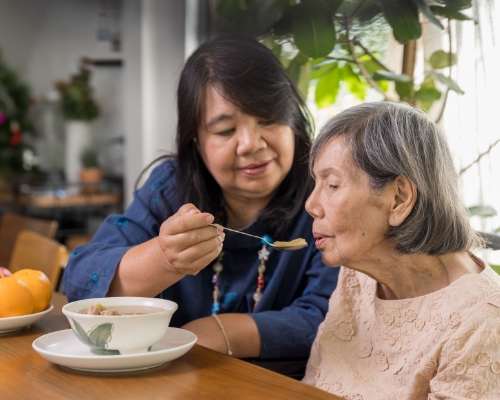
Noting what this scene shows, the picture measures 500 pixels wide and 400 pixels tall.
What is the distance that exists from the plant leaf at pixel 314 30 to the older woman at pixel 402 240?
17.8 inches

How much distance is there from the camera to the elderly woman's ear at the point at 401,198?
1114mm

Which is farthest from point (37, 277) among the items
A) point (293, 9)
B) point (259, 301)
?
point (293, 9)

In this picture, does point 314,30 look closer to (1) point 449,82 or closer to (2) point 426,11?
(2) point 426,11

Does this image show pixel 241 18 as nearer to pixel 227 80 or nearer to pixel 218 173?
pixel 227 80

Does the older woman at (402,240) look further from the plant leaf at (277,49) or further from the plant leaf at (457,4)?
the plant leaf at (277,49)

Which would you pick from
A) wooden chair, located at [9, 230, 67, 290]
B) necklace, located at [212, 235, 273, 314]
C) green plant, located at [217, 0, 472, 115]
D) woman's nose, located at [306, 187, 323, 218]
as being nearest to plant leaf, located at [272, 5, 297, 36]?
green plant, located at [217, 0, 472, 115]

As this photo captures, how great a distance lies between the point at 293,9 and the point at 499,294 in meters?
0.94

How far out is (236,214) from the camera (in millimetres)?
1705

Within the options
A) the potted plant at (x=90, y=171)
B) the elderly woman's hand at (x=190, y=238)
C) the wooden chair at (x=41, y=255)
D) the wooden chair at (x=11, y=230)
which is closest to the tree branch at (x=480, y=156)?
the elderly woman's hand at (x=190, y=238)

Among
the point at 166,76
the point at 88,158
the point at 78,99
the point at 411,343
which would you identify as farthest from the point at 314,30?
the point at 78,99

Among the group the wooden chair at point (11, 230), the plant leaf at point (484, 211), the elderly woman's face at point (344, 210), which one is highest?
the elderly woman's face at point (344, 210)

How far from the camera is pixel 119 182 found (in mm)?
5461

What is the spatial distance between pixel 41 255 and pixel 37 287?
753 mm

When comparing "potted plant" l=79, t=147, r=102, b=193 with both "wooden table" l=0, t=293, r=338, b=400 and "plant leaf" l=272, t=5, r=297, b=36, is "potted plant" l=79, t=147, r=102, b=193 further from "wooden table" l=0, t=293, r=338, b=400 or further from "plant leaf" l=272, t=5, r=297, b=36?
Answer: "wooden table" l=0, t=293, r=338, b=400
